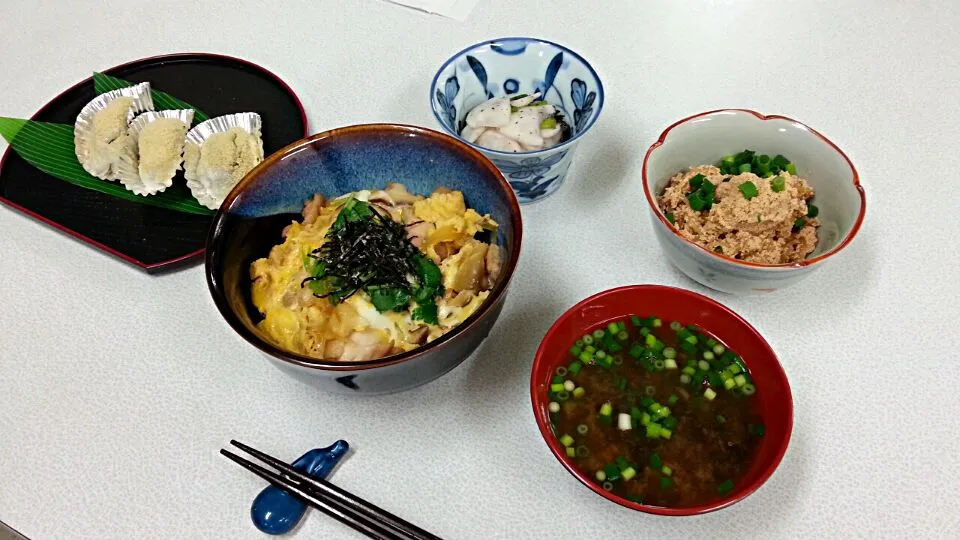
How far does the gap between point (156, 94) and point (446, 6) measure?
3.57ft

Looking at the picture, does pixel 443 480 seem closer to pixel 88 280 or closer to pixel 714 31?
pixel 88 280

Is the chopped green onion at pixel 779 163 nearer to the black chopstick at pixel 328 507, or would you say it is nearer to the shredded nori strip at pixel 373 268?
the shredded nori strip at pixel 373 268

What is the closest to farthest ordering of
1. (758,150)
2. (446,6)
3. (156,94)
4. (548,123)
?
(758,150) < (548,123) < (156,94) < (446,6)

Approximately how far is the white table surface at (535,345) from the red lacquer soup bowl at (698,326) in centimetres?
13

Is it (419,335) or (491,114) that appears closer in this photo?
(419,335)

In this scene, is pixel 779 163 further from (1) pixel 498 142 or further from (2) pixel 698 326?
(1) pixel 498 142

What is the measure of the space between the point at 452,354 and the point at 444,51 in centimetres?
138

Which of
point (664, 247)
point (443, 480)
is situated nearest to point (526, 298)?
point (664, 247)

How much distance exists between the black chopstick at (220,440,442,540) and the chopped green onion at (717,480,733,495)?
1.73 feet

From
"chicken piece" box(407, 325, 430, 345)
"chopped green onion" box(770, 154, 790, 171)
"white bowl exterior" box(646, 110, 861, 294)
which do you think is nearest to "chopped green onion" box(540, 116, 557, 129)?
"white bowl exterior" box(646, 110, 861, 294)

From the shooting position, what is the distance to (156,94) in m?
1.97

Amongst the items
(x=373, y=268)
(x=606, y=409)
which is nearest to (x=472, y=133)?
(x=373, y=268)

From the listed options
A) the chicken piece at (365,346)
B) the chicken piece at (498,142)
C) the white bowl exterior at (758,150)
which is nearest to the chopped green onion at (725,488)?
the white bowl exterior at (758,150)

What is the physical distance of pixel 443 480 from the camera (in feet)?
4.09
